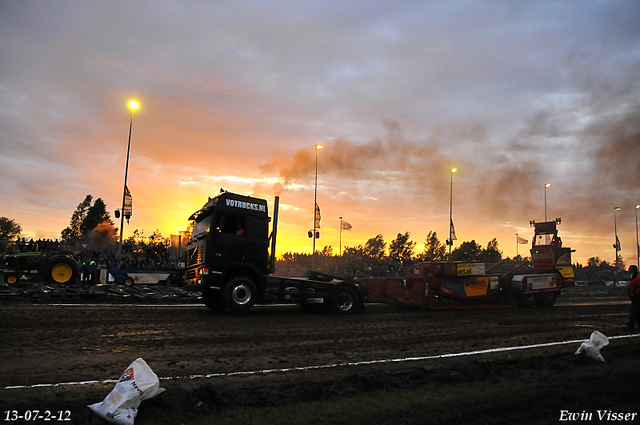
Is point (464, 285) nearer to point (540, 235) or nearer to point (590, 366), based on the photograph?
point (540, 235)

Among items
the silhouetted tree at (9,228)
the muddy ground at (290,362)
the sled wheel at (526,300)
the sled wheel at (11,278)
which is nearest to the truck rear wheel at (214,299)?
the muddy ground at (290,362)

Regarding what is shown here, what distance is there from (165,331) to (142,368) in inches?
192

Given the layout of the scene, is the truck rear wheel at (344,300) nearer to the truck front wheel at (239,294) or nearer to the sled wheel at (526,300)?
the truck front wheel at (239,294)

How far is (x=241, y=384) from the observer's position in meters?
5.29

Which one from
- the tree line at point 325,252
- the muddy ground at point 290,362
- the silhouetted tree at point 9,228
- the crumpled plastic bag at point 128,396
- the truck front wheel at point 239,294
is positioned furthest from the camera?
the silhouetted tree at point 9,228

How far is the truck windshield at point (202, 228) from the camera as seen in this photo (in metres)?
12.5

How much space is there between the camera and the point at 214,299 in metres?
12.9

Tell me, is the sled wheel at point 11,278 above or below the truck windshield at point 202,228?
below

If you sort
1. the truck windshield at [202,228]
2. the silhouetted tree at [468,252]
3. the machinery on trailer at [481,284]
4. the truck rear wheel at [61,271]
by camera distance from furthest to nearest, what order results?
1. the silhouetted tree at [468,252]
2. the truck rear wheel at [61,271]
3. the machinery on trailer at [481,284]
4. the truck windshield at [202,228]

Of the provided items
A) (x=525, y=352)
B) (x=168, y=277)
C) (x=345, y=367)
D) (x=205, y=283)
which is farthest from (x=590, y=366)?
(x=168, y=277)

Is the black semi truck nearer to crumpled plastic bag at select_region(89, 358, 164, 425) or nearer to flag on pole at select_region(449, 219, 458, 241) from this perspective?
crumpled plastic bag at select_region(89, 358, 164, 425)

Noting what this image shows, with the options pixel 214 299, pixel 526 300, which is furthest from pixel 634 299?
pixel 214 299

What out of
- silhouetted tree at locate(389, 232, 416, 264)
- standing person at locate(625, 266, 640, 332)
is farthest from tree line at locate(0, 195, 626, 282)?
standing person at locate(625, 266, 640, 332)

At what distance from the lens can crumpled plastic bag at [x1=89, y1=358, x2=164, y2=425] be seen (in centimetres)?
391
